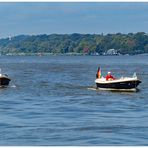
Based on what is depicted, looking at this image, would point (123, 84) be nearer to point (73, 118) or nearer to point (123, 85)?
point (123, 85)

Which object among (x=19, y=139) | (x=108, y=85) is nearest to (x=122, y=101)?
(x=108, y=85)

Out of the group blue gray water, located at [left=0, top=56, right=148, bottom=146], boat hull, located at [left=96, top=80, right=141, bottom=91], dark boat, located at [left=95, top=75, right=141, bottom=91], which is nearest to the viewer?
blue gray water, located at [left=0, top=56, right=148, bottom=146]

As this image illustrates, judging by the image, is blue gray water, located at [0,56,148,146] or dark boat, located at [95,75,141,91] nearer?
blue gray water, located at [0,56,148,146]

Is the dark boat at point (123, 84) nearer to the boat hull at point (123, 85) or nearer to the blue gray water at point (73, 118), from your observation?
the boat hull at point (123, 85)

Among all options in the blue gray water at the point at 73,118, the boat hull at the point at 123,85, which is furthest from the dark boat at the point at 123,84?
the blue gray water at the point at 73,118

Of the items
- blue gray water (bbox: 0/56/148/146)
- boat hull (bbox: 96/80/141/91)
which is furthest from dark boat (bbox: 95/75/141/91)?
blue gray water (bbox: 0/56/148/146)

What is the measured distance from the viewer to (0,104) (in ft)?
144

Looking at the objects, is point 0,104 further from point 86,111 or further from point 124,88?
point 124,88

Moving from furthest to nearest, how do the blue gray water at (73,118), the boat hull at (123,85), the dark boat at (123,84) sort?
the boat hull at (123,85) < the dark boat at (123,84) < the blue gray water at (73,118)

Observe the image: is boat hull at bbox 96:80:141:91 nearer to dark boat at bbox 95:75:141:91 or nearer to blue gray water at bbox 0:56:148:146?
dark boat at bbox 95:75:141:91

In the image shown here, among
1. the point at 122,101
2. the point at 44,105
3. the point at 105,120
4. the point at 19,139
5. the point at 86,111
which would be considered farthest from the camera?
the point at 122,101

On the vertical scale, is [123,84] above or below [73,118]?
above

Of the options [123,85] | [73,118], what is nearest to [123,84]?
[123,85]

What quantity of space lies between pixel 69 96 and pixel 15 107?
9.38m
